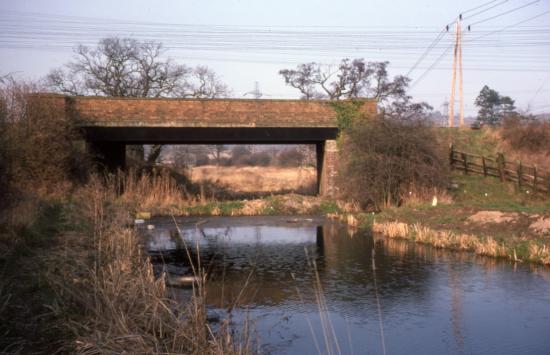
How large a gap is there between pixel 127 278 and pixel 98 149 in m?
21.9

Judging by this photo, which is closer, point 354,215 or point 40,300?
point 40,300

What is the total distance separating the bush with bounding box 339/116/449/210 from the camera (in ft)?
77.9

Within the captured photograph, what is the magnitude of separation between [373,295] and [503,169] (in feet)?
67.3

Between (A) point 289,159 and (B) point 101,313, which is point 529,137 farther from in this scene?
(A) point 289,159

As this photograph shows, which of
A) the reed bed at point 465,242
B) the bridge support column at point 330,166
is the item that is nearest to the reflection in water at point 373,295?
the reed bed at point 465,242

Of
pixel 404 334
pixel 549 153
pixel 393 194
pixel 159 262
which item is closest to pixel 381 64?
pixel 549 153

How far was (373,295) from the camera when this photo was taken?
37.1 feet

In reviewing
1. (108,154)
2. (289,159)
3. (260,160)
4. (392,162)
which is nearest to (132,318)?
(392,162)

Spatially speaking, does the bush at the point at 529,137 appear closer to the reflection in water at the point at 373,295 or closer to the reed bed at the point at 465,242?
the reed bed at the point at 465,242

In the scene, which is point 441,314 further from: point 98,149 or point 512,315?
point 98,149

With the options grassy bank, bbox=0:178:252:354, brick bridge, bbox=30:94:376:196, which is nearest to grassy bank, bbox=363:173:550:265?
brick bridge, bbox=30:94:376:196

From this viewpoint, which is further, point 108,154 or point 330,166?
point 108,154

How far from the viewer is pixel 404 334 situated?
894 centimetres

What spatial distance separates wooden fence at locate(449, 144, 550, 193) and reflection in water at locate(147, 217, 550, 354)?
12871mm
